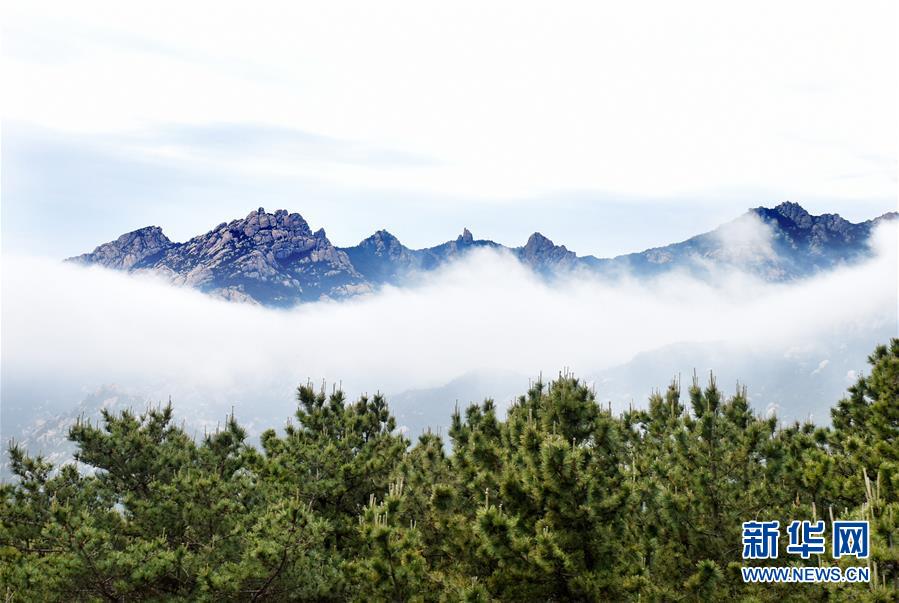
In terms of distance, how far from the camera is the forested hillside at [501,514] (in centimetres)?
1435

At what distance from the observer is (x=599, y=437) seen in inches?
696

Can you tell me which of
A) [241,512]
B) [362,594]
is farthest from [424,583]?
[241,512]

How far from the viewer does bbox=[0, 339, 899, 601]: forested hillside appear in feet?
47.1

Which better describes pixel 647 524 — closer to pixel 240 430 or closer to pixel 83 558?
pixel 83 558

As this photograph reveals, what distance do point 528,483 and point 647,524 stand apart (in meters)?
3.49

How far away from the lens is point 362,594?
15891 mm

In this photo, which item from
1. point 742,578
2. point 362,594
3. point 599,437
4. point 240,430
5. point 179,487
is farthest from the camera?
point 240,430

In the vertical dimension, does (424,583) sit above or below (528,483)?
below

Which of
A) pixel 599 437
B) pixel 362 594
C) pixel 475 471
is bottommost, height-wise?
pixel 362 594

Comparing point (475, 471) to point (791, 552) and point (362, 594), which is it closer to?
point (362, 594)

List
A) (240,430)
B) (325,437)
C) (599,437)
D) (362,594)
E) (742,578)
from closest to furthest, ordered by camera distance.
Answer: (742,578) → (362,594) → (599,437) → (325,437) → (240,430)

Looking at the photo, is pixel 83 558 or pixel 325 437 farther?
pixel 325 437

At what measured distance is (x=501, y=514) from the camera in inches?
551

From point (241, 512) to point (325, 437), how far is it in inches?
172
